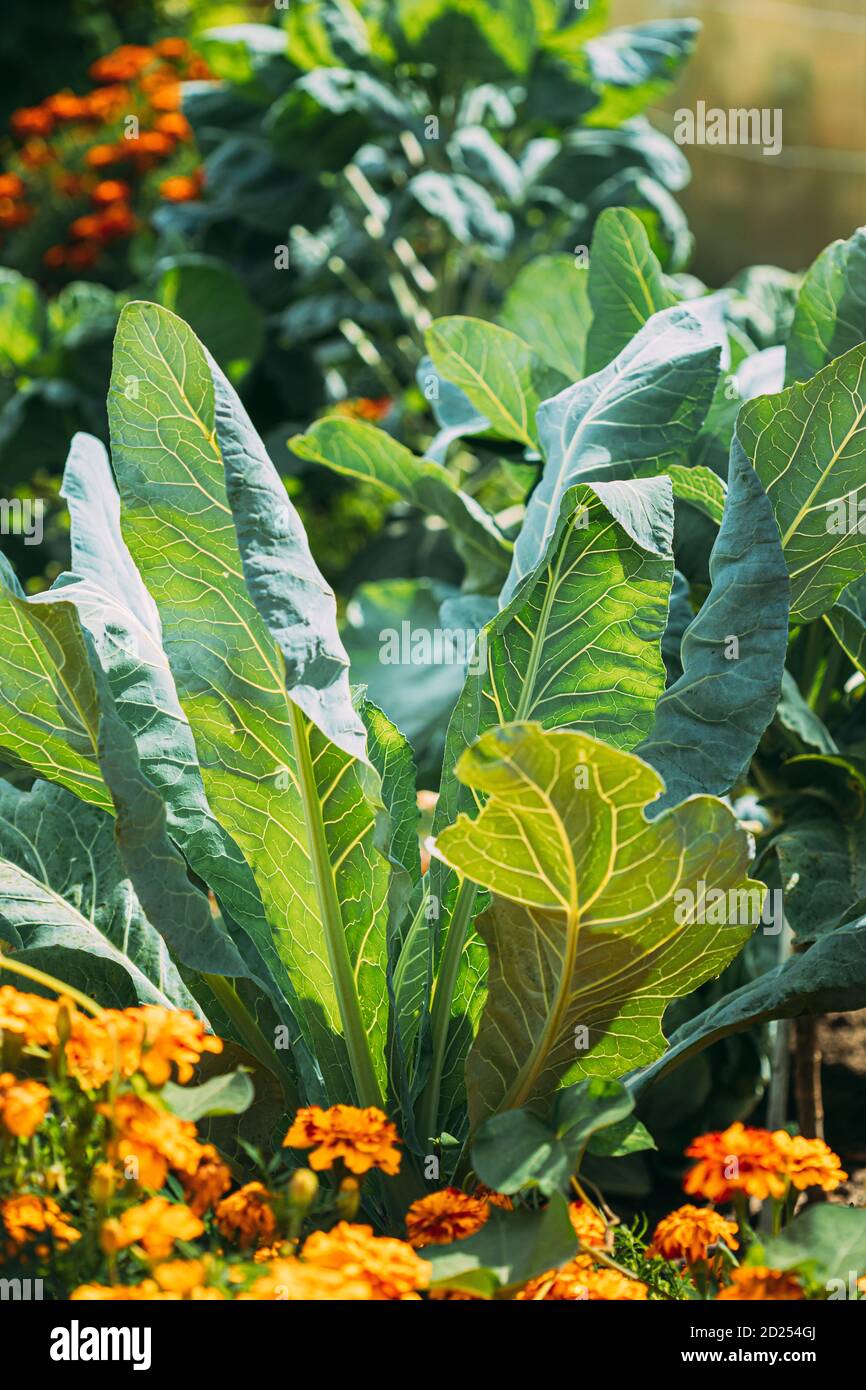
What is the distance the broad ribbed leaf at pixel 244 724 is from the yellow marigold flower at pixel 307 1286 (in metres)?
0.40

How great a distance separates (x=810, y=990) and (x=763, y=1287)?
30cm

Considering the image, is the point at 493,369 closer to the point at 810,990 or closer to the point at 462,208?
the point at 810,990

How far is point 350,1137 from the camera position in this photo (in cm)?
99

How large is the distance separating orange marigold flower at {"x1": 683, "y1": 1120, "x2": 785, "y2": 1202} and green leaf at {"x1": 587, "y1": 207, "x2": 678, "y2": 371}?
963mm

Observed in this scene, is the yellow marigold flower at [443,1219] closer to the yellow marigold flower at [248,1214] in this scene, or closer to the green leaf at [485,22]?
the yellow marigold flower at [248,1214]

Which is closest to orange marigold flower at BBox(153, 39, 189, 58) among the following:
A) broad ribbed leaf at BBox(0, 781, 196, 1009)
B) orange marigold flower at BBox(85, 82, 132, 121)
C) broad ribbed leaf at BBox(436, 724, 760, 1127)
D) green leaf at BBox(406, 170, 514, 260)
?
orange marigold flower at BBox(85, 82, 132, 121)

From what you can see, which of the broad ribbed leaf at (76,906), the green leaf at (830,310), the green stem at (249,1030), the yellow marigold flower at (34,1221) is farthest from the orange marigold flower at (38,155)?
the yellow marigold flower at (34,1221)

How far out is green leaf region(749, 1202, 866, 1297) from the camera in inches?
34.3

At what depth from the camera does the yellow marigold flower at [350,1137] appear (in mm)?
968

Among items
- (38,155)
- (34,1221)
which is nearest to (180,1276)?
(34,1221)

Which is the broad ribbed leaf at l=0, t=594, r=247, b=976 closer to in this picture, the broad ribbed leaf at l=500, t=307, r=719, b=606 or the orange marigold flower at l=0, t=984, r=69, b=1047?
the orange marigold flower at l=0, t=984, r=69, b=1047
